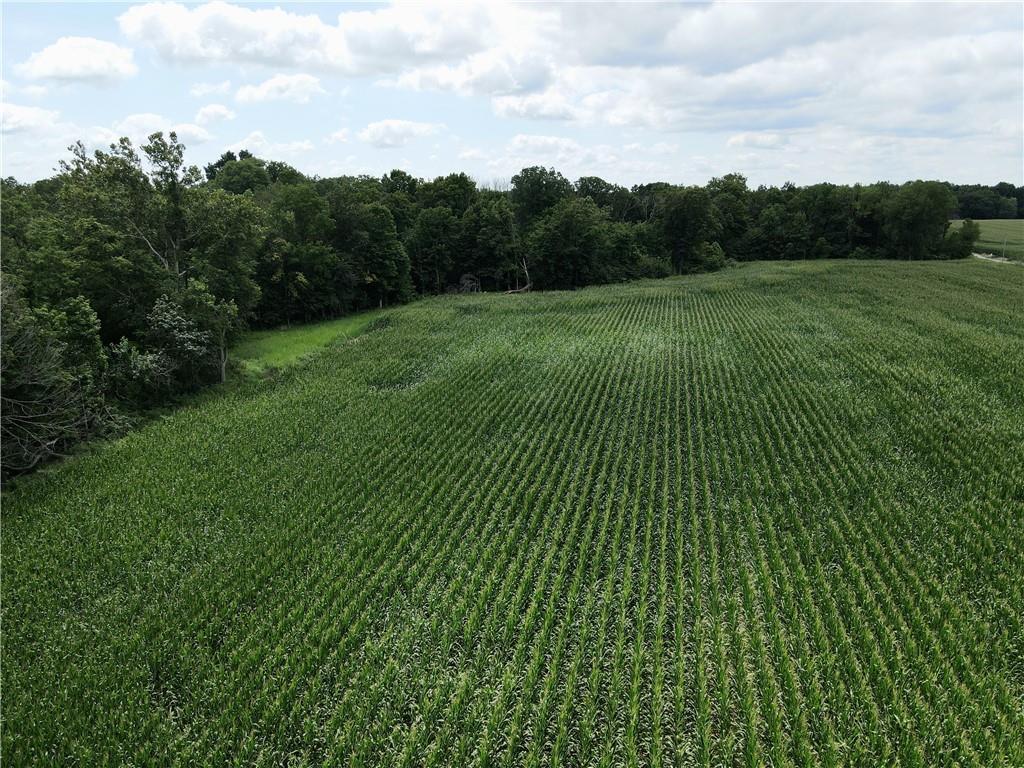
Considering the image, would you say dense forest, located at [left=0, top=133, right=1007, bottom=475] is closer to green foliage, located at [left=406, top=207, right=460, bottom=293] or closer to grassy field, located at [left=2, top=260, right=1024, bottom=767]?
green foliage, located at [left=406, top=207, right=460, bottom=293]

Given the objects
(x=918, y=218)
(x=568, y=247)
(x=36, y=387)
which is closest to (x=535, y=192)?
(x=568, y=247)

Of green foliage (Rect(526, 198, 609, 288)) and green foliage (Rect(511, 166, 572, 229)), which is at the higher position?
green foliage (Rect(511, 166, 572, 229))

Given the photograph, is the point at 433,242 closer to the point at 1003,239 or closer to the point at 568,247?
the point at 568,247

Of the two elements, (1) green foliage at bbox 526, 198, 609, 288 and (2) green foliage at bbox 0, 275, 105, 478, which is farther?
(1) green foliage at bbox 526, 198, 609, 288

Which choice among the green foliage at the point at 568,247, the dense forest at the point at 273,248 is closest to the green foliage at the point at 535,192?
the dense forest at the point at 273,248

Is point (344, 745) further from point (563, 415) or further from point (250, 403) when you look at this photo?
point (250, 403)

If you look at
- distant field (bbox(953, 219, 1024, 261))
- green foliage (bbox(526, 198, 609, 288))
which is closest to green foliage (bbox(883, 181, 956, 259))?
distant field (bbox(953, 219, 1024, 261))
